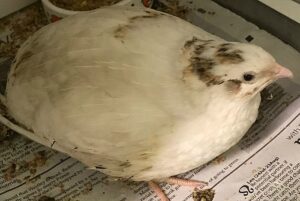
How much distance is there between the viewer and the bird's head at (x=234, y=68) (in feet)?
2.49

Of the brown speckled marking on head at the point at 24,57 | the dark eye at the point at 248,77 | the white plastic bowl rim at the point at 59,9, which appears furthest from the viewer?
the white plastic bowl rim at the point at 59,9

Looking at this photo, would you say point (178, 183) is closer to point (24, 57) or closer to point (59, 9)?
point (24, 57)

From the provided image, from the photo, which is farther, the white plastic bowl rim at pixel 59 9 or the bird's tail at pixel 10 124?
the white plastic bowl rim at pixel 59 9

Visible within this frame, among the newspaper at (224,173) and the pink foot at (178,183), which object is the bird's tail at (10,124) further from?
the pink foot at (178,183)

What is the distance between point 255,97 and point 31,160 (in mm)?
425

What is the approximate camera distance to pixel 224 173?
94 cm

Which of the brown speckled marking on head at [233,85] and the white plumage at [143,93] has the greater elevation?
the brown speckled marking on head at [233,85]

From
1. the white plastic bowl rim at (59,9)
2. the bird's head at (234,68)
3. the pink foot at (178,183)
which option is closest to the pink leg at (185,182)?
the pink foot at (178,183)

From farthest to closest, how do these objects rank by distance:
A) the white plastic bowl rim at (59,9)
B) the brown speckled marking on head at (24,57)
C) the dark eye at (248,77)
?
the white plastic bowl rim at (59,9)
the brown speckled marking on head at (24,57)
the dark eye at (248,77)

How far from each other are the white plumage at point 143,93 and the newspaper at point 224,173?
10 cm

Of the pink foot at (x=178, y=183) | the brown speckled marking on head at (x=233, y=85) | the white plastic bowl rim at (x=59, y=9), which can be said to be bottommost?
the pink foot at (x=178, y=183)

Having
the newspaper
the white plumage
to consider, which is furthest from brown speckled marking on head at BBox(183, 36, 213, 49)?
the newspaper

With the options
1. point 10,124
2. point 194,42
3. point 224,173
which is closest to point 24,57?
point 10,124

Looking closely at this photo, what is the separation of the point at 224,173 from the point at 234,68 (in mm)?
247
